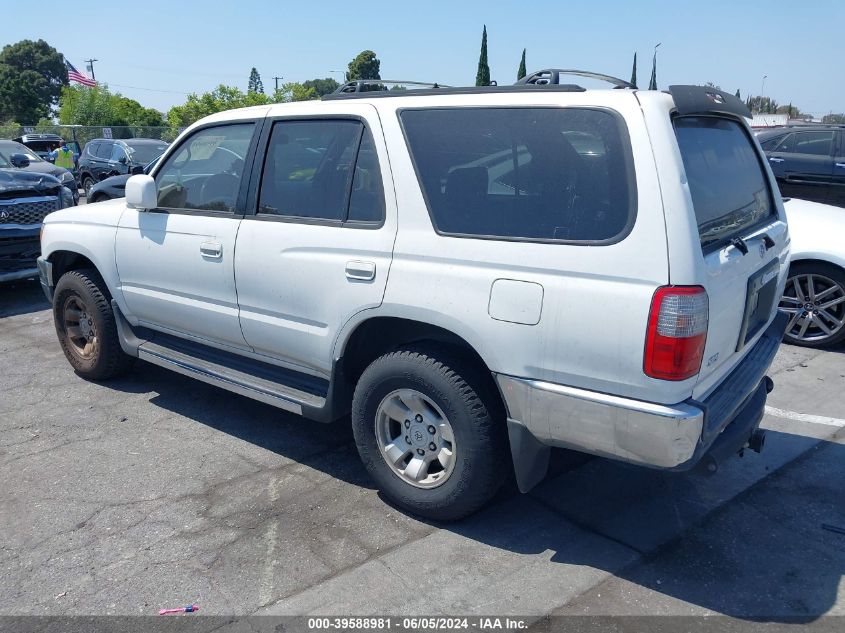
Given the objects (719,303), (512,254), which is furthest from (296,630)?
(719,303)

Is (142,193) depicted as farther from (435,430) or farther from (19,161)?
(19,161)

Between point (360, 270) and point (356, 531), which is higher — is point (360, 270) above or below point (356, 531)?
above

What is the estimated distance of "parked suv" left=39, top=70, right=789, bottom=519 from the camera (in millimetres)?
2775

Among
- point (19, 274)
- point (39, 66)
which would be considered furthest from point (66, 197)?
point (39, 66)

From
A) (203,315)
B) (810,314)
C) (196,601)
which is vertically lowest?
(196,601)

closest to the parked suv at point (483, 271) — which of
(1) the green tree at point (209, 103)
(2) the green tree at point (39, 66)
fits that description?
(1) the green tree at point (209, 103)

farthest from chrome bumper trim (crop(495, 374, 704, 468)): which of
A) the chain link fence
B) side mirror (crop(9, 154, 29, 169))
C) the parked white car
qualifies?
the chain link fence

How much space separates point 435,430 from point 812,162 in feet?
26.6

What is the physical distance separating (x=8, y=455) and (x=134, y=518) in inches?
50.3

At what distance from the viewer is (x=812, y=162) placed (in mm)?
9328

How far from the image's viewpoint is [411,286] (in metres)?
3.31

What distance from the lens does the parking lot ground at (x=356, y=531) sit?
Answer: 9.89 ft

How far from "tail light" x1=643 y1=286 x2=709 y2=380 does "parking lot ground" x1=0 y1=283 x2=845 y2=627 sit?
102 centimetres

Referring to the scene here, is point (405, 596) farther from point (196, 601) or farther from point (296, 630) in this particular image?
point (196, 601)
